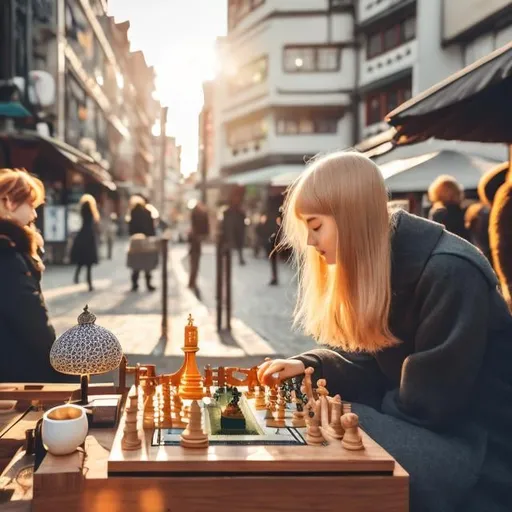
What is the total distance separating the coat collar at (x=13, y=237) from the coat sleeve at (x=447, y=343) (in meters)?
2.39

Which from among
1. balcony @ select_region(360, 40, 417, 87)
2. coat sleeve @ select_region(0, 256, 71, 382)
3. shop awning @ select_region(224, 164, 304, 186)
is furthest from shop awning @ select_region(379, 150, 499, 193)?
balcony @ select_region(360, 40, 417, 87)

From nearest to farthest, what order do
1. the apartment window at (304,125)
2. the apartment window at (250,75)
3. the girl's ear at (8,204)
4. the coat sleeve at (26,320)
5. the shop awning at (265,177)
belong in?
the coat sleeve at (26,320)
the girl's ear at (8,204)
the shop awning at (265,177)
the apartment window at (304,125)
the apartment window at (250,75)

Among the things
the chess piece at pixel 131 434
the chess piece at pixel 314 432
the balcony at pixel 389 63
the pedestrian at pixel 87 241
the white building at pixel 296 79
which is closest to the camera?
the chess piece at pixel 131 434

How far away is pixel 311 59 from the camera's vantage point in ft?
108

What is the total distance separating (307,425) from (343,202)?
763 millimetres

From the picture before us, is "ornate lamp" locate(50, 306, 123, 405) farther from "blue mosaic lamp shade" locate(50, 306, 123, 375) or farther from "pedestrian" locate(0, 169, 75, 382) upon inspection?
"pedestrian" locate(0, 169, 75, 382)

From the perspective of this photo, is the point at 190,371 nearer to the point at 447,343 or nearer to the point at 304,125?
the point at 447,343

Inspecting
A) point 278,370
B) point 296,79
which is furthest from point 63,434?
point 296,79

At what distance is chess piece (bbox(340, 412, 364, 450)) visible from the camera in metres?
1.86

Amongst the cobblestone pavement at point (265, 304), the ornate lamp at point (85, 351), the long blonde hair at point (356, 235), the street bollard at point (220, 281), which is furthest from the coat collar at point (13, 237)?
the street bollard at point (220, 281)

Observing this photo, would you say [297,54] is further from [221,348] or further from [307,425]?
[307,425]

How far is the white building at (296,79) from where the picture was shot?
31875mm

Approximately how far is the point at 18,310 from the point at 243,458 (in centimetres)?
224

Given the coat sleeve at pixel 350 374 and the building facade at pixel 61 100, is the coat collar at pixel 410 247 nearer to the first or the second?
the coat sleeve at pixel 350 374
